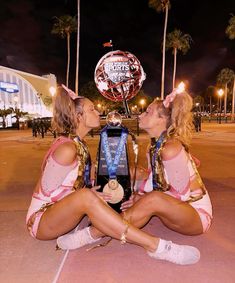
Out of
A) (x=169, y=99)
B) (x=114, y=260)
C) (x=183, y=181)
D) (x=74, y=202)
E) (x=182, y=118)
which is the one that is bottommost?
(x=114, y=260)

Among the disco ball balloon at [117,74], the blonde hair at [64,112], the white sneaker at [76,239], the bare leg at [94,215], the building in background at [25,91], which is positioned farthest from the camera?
the building in background at [25,91]

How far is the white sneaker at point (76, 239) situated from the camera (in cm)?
330

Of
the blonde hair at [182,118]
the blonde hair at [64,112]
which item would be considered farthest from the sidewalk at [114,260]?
the blonde hair at [64,112]

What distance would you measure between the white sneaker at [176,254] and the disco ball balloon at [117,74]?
7.96 metres

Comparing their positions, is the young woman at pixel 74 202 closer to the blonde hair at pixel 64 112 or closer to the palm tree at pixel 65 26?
the blonde hair at pixel 64 112

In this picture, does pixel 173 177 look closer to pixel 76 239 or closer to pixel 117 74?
pixel 76 239

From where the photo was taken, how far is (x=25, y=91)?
176 ft

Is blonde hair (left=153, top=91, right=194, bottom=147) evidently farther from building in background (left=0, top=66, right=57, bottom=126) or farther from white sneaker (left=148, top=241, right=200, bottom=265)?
building in background (left=0, top=66, right=57, bottom=126)

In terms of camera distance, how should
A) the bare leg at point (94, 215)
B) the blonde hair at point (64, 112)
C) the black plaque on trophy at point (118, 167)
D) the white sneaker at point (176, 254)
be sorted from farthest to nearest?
1. the black plaque on trophy at point (118, 167)
2. the blonde hair at point (64, 112)
3. the white sneaker at point (176, 254)
4. the bare leg at point (94, 215)

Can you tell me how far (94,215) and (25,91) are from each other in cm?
5326

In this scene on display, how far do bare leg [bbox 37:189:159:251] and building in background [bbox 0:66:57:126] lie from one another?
4339 centimetres

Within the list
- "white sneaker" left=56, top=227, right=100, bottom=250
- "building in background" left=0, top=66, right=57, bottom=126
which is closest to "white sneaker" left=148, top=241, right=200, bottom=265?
"white sneaker" left=56, top=227, right=100, bottom=250

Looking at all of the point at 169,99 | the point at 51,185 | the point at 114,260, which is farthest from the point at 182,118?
the point at 114,260

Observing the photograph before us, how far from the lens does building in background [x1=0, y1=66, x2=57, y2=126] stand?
47.9m
